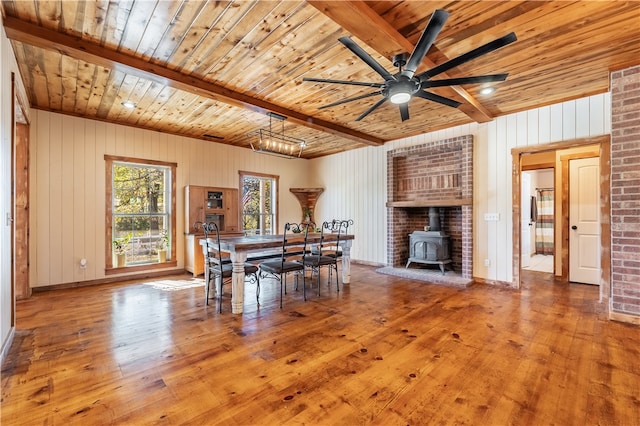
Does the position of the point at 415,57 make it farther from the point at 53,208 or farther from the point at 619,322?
the point at 53,208

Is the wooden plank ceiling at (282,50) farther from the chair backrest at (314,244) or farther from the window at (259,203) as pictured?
the window at (259,203)

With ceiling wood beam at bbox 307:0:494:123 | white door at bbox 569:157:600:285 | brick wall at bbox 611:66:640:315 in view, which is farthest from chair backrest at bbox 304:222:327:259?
white door at bbox 569:157:600:285

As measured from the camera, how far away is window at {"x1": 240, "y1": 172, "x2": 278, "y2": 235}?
262 inches

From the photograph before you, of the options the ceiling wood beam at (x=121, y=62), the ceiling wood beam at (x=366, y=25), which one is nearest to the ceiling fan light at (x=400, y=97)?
the ceiling wood beam at (x=366, y=25)

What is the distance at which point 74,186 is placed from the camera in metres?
4.47

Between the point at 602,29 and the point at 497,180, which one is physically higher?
the point at 602,29

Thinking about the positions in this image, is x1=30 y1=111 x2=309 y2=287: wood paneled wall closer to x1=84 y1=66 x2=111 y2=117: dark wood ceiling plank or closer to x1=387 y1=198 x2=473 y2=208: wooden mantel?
x1=84 y1=66 x2=111 y2=117: dark wood ceiling plank

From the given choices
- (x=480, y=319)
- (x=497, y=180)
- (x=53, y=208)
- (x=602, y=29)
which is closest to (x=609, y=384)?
(x=480, y=319)

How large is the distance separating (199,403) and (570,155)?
6.17 meters

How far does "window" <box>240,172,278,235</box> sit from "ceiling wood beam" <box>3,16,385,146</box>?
2.85 meters

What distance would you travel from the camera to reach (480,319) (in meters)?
3.08

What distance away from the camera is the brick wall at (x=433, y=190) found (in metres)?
4.81

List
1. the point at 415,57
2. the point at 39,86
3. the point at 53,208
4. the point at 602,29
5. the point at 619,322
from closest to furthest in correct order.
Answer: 1. the point at 415,57
2. the point at 602,29
3. the point at 619,322
4. the point at 39,86
5. the point at 53,208

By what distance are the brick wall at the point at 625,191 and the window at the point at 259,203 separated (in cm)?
581
